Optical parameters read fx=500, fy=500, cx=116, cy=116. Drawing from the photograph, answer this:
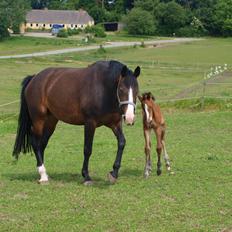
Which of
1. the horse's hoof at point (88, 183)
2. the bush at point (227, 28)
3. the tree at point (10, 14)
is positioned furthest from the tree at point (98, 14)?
the horse's hoof at point (88, 183)

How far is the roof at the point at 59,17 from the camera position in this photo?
12062 cm

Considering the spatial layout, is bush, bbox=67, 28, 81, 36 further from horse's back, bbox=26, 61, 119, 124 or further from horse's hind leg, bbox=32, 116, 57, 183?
horse's back, bbox=26, 61, 119, 124

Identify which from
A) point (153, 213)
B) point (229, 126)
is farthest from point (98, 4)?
point (153, 213)

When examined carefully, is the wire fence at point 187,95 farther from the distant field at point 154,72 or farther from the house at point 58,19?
the house at point 58,19

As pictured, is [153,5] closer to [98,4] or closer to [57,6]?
[98,4]

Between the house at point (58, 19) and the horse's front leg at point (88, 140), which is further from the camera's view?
the house at point (58, 19)

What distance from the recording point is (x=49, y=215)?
634 cm

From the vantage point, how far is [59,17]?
12300 cm

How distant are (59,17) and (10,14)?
32.6m

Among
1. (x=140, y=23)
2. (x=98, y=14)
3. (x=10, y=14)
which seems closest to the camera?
(x=10, y=14)

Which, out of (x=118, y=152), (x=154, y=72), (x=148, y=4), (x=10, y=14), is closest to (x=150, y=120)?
(x=118, y=152)

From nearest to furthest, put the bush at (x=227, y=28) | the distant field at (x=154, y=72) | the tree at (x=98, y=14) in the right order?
the distant field at (x=154, y=72)
the bush at (x=227, y=28)
the tree at (x=98, y=14)

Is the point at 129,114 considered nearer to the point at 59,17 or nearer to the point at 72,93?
the point at 72,93

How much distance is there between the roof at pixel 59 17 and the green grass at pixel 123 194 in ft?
364
